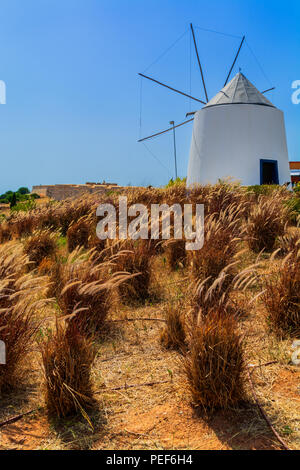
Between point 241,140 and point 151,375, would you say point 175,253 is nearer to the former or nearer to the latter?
point 151,375

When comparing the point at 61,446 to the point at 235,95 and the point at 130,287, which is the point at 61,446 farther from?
the point at 235,95

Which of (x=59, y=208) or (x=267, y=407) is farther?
(x=59, y=208)

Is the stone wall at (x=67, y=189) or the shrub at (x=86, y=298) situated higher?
the stone wall at (x=67, y=189)

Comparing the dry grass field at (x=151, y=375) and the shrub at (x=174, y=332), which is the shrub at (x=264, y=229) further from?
the shrub at (x=174, y=332)

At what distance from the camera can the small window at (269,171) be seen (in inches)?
715

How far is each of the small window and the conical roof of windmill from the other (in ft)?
9.05

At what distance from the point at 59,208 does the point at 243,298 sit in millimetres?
6810

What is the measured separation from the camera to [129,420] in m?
2.70

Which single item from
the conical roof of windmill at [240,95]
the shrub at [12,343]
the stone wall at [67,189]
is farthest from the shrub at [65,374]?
the stone wall at [67,189]

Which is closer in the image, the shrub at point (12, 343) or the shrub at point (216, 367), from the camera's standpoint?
the shrub at point (216, 367)

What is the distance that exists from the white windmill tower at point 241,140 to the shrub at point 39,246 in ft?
37.2

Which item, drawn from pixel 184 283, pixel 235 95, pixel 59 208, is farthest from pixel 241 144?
pixel 184 283

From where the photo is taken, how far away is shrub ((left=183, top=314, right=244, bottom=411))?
104 inches

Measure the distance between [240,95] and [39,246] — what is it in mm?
14622
